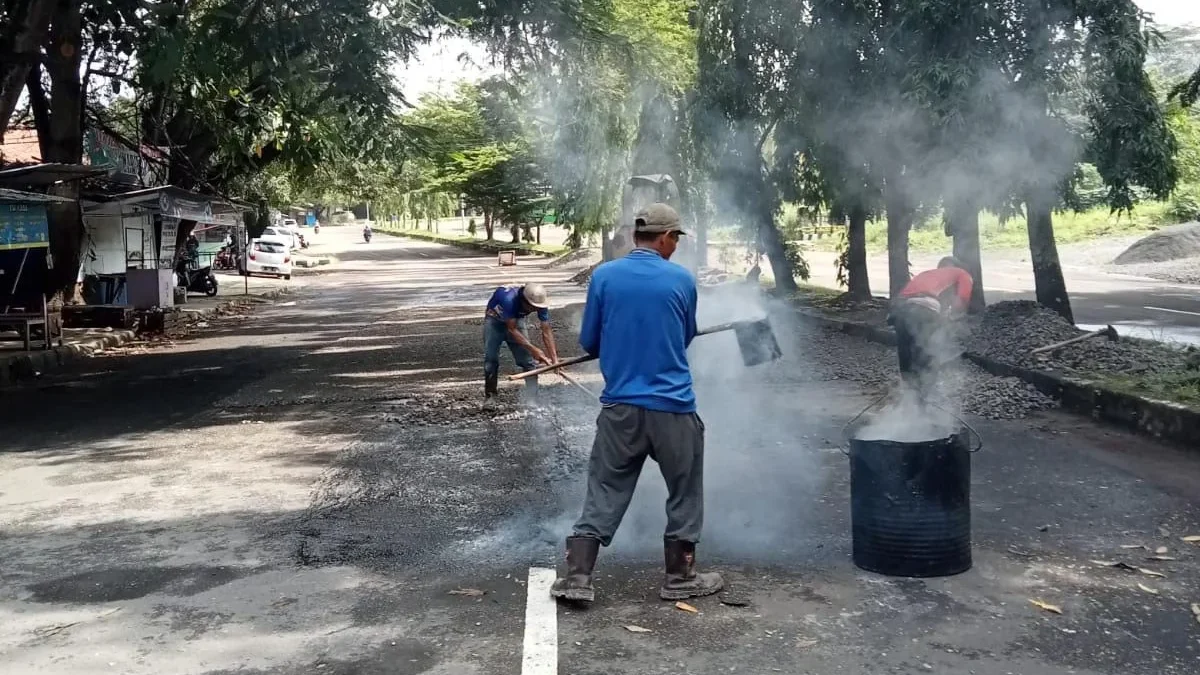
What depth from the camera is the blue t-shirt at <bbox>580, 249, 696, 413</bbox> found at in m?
4.50

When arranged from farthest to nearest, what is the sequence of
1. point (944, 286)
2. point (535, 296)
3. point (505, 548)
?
1. point (535, 296)
2. point (944, 286)
3. point (505, 548)

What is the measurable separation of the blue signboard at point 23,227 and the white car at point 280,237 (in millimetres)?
22612

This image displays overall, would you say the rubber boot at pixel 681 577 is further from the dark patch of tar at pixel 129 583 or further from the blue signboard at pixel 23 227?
the blue signboard at pixel 23 227

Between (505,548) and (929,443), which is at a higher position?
(929,443)

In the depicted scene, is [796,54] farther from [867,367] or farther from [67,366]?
[67,366]

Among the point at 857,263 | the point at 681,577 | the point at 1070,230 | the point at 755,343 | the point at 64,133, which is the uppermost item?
the point at 64,133

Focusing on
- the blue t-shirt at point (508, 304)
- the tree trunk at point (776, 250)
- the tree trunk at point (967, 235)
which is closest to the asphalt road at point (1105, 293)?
the tree trunk at point (967, 235)

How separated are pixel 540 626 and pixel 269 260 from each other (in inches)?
1307

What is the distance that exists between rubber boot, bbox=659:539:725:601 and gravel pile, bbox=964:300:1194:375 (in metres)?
6.42

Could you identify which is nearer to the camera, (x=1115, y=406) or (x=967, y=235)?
(x=1115, y=406)

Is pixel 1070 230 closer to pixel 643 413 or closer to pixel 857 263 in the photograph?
pixel 857 263

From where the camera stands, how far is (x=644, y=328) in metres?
4.50

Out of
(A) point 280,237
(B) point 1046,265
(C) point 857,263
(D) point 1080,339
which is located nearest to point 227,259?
(A) point 280,237

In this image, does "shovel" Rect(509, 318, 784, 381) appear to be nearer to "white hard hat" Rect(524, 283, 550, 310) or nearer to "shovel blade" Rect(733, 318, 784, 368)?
"shovel blade" Rect(733, 318, 784, 368)
